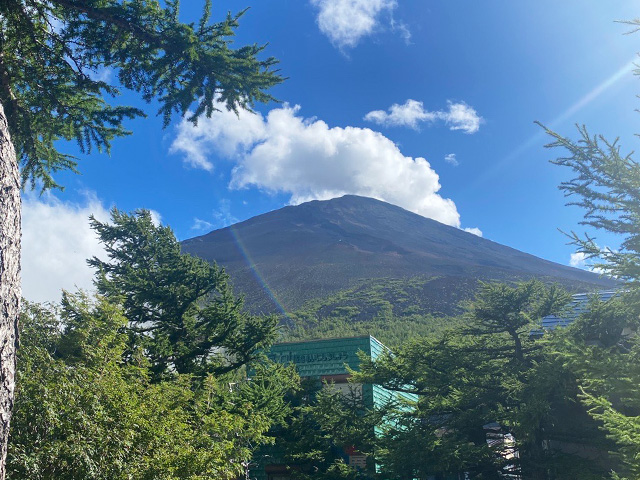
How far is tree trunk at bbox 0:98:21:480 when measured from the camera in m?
4.16

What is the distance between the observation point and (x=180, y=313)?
53.1ft

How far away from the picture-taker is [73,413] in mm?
6309

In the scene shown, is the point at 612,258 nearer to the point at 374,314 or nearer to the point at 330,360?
the point at 330,360

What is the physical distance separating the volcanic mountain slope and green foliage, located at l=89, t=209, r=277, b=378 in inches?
2195

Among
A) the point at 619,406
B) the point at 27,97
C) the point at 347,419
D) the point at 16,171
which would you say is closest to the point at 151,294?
the point at 347,419

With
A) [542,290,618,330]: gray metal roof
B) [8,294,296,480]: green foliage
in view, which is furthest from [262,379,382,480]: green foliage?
[542,290,618,330]: gray metal roof

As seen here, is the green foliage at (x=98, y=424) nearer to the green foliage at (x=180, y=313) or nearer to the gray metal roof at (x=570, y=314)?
the green foliage at (x=180, y=313)

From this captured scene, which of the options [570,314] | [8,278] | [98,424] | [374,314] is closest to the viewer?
[8,278]

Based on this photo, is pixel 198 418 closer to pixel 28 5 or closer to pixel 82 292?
pixel 82 292

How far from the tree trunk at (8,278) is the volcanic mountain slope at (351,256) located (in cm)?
6559

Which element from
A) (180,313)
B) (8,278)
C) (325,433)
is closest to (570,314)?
(325,433)

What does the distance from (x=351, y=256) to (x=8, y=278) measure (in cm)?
11699

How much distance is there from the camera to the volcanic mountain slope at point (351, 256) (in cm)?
9469

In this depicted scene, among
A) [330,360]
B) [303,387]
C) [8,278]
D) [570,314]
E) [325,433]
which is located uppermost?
[570,314]
